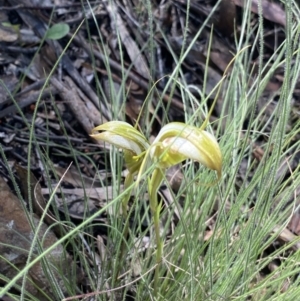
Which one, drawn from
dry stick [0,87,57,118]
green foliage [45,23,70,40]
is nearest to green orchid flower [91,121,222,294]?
dry stick [0,87,57,118]

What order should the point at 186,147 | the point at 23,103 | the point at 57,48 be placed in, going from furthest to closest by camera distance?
the point at 57,48, the point at 23,103, the point at 186,147

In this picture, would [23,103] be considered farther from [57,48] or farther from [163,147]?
[163,147]

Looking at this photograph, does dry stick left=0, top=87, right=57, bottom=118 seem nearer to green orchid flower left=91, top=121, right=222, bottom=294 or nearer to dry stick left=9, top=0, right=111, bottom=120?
dry stick left=9, top=0, right=111, bottom=120

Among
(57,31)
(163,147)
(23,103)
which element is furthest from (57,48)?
(163,147)

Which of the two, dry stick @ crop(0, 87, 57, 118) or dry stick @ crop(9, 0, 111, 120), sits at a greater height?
dry stick @ crop(9, 0, 111, 120)

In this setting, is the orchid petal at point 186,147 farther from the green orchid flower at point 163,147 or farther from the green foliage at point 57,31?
the green foliage at point 57,31

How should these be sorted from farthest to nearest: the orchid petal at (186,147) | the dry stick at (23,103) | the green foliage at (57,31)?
the green foliage at (57,31)
the dry stick at (23,103)
the orchid petal at (186,147)

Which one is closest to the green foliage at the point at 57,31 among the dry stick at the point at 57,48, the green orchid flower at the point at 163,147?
the dry stick at the point at 57,48

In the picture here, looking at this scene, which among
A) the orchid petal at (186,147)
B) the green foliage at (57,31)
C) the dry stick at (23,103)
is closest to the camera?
the orchid petal at (186,147)

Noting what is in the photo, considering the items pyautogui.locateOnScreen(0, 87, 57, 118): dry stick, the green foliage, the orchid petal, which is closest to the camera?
the orchid petal

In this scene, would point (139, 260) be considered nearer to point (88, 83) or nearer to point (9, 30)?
point (88, 83)

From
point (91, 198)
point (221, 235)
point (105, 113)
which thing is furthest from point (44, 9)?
point (221, 235)
